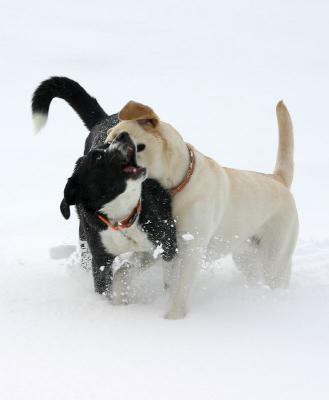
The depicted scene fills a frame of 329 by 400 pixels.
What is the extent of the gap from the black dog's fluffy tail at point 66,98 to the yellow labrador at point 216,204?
3.97 feet

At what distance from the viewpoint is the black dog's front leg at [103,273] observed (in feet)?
12.9

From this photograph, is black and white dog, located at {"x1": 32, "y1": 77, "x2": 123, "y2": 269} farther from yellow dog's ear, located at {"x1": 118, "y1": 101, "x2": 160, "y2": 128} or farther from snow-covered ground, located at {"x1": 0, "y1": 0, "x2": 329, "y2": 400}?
yellow dog's ear, located at {"x1": 118, "y1": 101, "x2": 160, "y2": 128}

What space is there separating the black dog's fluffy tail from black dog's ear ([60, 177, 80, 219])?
1.48 m

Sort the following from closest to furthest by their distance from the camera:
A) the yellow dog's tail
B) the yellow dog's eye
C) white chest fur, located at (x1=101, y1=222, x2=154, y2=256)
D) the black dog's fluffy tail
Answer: the yellow dog's eye, white chest fur, located at (x1=101, y1=222, x2=154, y2=256), the yellow dog's tail, the black dog's fluffy tail

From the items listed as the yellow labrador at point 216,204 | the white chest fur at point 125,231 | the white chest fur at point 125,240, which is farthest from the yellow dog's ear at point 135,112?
the white chest fur at point 125,240

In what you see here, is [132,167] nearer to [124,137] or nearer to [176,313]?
[124,137]

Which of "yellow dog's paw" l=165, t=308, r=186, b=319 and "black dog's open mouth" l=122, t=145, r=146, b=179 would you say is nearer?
"black dog's open mouth" l=122, t=145, r=146, b=179

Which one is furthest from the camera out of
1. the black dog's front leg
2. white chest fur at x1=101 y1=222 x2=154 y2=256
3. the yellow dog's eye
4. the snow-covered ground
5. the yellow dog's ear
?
the black dog's front leg

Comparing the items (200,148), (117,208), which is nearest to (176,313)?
(117,208)

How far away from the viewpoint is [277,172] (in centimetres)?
496

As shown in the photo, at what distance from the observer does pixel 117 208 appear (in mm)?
3693

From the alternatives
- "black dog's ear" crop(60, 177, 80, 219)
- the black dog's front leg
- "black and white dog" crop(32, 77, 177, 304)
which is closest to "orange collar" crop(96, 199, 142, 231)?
"black and white dog" crop(32, 77, 177, 304)

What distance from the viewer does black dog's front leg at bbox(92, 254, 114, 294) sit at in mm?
3939

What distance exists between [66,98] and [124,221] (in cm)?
182
